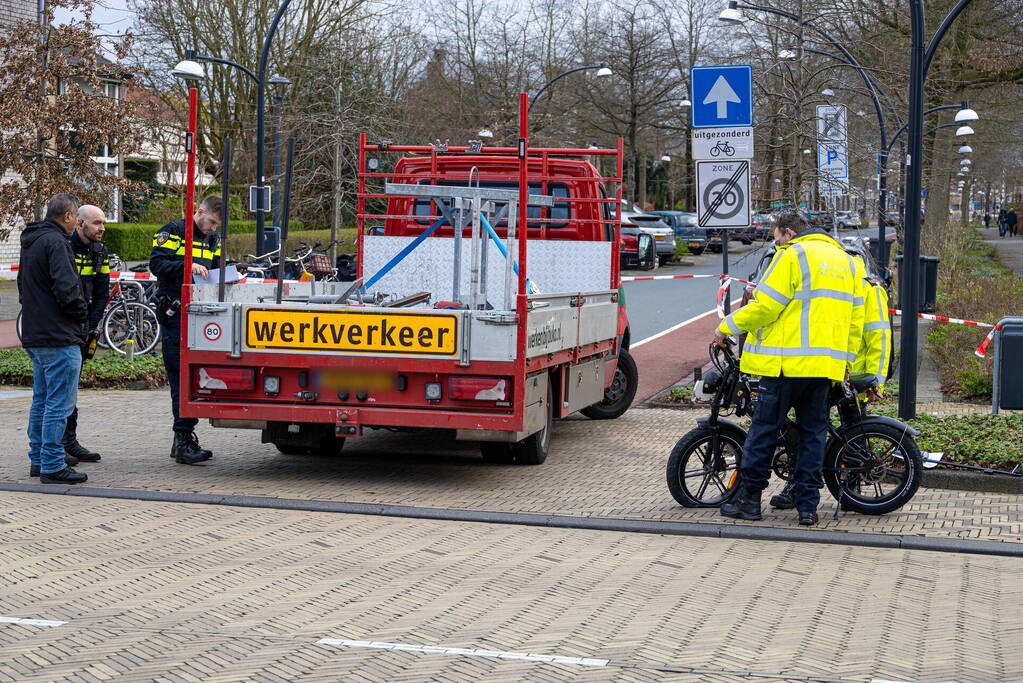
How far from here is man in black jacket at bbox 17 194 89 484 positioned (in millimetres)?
8117

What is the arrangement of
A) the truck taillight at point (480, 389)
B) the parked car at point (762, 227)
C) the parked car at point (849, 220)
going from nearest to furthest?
the truck taillight at point (480, 389) → the parked car at point (762, 227) → the parked car at point (849, 220)

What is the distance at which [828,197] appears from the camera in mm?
15195

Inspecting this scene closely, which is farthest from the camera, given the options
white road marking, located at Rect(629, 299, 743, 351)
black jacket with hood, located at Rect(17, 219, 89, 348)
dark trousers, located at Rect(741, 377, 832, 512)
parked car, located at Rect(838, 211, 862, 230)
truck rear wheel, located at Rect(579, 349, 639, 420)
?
white road marking, located at Rect(629, 299, 743, 351)

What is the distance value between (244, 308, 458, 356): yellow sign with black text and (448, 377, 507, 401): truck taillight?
0.20 m

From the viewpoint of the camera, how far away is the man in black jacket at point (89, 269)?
8898 mm

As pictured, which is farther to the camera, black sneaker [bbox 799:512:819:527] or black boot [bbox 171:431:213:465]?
black boot [bbox 171:431:213:465]

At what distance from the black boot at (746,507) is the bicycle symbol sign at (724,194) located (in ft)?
13.2

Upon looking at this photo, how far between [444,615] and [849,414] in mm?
3189

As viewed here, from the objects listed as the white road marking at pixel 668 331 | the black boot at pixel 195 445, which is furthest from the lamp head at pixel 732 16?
the black boot at pixel 195 445

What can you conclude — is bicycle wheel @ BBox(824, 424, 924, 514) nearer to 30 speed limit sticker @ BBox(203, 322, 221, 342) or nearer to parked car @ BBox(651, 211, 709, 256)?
30 speed limit sticker @ BBox(203, 322, 221, 342)

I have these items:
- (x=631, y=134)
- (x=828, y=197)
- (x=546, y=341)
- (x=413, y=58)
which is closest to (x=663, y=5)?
(x=631, y=134)

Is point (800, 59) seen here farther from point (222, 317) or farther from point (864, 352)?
point (222, 317)

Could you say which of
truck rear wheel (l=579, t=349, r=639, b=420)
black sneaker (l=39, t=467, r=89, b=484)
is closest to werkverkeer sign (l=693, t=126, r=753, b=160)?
truck rear wheel (l=579, t=349, r=639, b=420)

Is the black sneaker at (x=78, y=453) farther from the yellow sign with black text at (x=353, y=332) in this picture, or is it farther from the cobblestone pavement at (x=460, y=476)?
the yellow sign with black text at (x=353, y=332)
